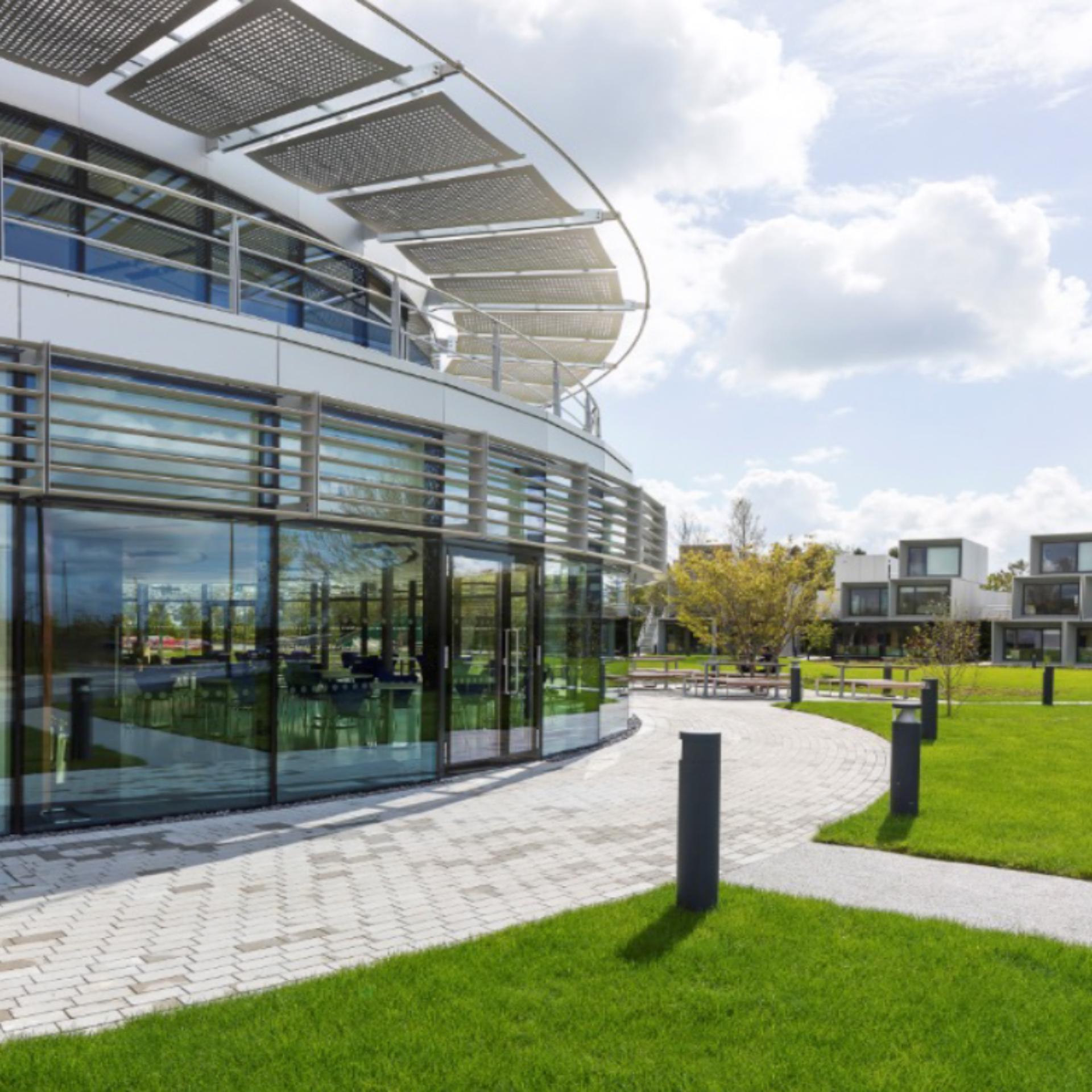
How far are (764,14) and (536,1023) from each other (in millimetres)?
8401

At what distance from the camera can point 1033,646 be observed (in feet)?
229

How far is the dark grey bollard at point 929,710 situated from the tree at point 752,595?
19170mm

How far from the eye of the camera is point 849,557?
76500 mm

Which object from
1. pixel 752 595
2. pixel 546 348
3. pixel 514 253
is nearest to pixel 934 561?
pixel 752 595

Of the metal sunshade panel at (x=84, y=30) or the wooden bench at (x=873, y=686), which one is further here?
the wooden bench at (x=873, y=686)

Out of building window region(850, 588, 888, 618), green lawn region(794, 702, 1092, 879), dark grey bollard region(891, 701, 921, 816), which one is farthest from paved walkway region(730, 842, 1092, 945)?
building window region(850, 588, 888, 618)

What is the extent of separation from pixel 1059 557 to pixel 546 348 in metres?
61.5

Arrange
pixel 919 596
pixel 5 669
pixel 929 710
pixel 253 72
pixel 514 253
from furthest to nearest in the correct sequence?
pixel 919 596
pixel 929 710
pixel 514 253
pixel 253 72
pixel 5 669

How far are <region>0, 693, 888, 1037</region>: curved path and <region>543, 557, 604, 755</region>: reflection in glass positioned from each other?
1697 mm

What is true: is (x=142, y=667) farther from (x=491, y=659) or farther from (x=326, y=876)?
(x=491, y=659)

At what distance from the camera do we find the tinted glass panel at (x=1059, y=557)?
6900cm

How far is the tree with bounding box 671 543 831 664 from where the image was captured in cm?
3559

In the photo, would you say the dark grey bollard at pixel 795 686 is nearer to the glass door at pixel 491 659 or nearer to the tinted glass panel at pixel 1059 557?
the glass door at pixel 491 659

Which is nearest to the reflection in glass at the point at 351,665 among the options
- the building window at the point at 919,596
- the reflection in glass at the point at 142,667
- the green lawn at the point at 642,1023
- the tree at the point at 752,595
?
the reflection in glass at the point at 142,667
